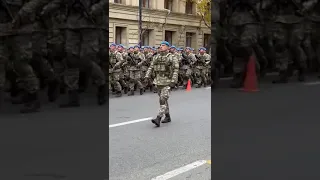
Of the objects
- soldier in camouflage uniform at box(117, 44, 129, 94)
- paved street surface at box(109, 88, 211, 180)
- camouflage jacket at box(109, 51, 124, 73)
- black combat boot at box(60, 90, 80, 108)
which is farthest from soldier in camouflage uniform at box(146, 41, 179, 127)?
black combat boot at box(60, 90, 80, 108)

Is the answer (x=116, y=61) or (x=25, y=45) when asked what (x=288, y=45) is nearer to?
(x=25, y=45)

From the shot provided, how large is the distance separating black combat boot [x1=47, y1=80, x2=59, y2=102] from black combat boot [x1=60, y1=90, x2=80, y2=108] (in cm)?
4

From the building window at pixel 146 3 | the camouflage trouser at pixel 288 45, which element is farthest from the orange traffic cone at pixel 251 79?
the building window at pixel 146 3

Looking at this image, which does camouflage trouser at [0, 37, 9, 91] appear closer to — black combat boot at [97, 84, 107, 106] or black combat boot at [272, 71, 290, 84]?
black combat boot at [97, 84, 107, 106]

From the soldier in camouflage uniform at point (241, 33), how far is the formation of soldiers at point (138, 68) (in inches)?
394

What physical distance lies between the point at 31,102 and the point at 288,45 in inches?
37.4

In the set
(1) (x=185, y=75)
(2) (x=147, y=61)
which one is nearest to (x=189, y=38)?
(1) (x=185, y=75)

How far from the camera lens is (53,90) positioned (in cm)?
156

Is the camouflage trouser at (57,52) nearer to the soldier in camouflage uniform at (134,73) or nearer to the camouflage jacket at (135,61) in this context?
the soldier in camouflage uniform at (134,73)

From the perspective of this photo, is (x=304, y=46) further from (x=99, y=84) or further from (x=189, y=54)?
(x=189, y=54)

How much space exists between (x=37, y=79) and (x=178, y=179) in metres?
2.99

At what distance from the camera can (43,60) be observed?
158cm

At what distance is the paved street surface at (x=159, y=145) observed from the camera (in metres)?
4.66

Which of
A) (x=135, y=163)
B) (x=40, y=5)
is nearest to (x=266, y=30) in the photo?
(x=40, y=5)
